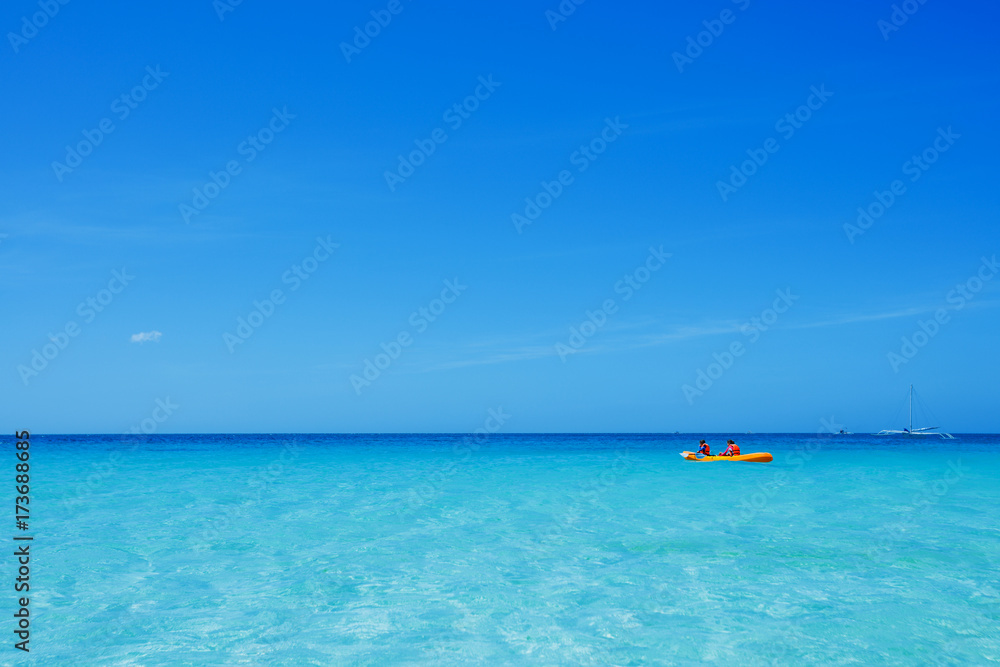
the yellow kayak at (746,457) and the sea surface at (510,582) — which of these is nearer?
the sea surface at (510,582)

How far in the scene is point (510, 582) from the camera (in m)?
8.93

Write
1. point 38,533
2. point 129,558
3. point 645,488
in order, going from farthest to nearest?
point 645,488 < point 38,533 < point 129,558

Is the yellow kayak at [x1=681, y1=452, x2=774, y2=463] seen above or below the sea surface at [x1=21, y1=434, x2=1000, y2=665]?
below

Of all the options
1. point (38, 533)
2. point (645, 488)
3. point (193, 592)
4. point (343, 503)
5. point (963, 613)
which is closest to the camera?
point (963, 613)

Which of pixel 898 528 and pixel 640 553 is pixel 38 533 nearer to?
pixel 640 553

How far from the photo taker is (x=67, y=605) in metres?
7.70

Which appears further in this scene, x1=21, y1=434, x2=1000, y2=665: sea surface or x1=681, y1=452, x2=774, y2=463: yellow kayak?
x1=681, y1=452, x2=774, y2=463: yellow kayak

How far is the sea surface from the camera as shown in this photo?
6578 millimetres

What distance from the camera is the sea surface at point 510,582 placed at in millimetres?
6578

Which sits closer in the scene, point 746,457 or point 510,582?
point 510,582

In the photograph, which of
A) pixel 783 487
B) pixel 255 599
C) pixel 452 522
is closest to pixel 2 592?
pixel 255 599

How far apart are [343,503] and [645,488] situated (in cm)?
942

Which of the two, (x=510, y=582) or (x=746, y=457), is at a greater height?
(x=510, y=582)

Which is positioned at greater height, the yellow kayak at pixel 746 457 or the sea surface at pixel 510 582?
the sea surface at pixel 510 582
